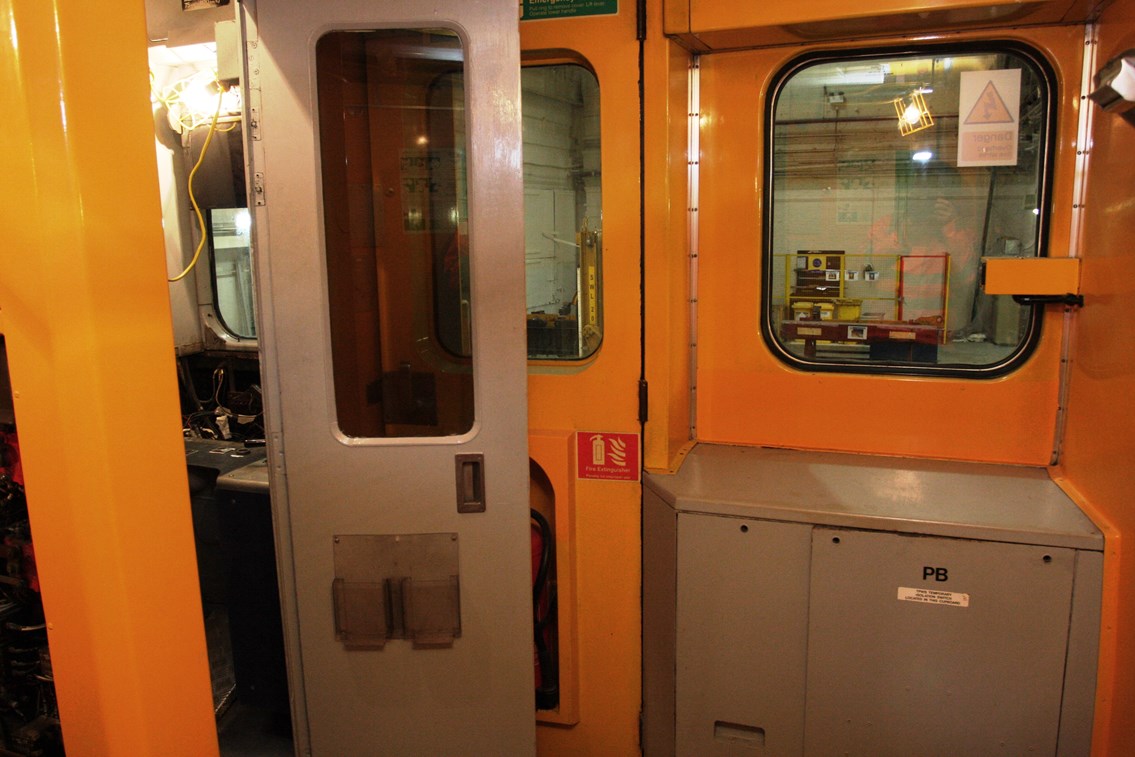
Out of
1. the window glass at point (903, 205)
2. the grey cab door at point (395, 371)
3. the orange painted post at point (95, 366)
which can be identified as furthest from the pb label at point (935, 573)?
the orange painted post at point (95, 366)

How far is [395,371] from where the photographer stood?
2.24 m

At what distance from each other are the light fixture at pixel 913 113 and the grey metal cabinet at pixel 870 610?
3.14 feet

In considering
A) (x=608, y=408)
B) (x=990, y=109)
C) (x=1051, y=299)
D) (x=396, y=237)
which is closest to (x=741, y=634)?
(x=608, y=408)

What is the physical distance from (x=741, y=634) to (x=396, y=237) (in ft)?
4.82

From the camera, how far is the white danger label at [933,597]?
72.7 inches

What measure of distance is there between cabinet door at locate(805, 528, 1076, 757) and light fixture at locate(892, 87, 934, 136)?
1.15 m

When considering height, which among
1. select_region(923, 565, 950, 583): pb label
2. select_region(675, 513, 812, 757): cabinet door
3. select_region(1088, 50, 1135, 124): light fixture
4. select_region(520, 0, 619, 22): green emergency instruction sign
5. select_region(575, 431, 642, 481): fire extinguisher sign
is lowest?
select_region(675, 513, 812, 757): cabinet door

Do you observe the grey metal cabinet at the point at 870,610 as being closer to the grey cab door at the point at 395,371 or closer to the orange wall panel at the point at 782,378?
the orange wall panel at the point at 782,378

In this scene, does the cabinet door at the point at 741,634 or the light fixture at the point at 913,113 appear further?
the light fixture at the point at 913,113

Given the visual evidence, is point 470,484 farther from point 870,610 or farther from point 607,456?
point 870,610

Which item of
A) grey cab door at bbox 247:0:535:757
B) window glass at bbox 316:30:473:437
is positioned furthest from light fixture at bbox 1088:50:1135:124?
window glass at bbox 316:30:473:437

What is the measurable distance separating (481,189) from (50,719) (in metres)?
1.49

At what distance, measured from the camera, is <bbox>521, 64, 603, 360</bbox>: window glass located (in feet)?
7.58

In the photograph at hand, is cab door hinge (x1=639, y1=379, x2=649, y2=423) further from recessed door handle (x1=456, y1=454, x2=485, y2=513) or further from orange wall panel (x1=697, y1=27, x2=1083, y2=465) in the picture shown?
recessed door handle (x1=456, y1=454, x2=485, y2=513)
